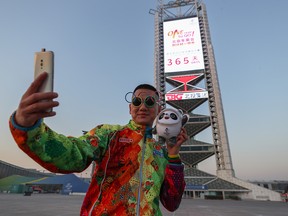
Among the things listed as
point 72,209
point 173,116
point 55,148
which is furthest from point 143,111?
point 72,209

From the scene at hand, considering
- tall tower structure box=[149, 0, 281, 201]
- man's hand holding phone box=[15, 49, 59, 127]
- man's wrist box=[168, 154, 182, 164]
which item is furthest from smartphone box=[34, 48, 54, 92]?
tall tower structure box=[149, 0, 281, 201]

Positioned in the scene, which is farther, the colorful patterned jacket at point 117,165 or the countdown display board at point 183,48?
the countdown display board at point 183,48

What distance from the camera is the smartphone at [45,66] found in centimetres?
83

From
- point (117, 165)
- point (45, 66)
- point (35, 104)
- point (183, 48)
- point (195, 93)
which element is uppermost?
point (183, 48)

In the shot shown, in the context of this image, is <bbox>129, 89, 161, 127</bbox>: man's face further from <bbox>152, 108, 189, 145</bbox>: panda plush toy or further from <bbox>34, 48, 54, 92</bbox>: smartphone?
<bbox>34, 48, 54, 92</bbox>: smartphone

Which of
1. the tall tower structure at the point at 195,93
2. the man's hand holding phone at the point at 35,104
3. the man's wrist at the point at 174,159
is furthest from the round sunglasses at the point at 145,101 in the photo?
the tall tower structure at the point at 195,93

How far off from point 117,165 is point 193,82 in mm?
53735

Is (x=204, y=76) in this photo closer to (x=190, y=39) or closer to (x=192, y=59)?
(x=192, y=59)

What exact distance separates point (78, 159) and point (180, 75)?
53471 mm

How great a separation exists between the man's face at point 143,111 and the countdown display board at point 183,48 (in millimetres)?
50759

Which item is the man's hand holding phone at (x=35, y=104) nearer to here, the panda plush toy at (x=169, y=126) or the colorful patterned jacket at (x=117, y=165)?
the colorful patterned jacket at (x=117, y=165)

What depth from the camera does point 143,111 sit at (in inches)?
66.7

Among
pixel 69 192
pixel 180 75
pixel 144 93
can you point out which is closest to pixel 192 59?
pixel 180 75

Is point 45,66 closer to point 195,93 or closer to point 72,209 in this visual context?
point 72,209
